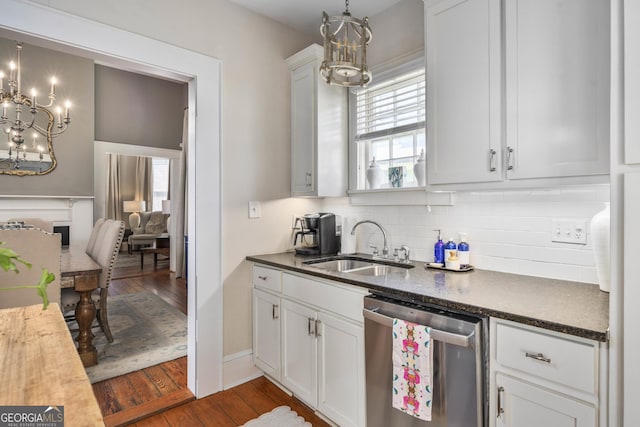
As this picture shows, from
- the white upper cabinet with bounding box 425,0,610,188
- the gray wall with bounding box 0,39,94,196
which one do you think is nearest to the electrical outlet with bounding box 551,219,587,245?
the white upper cabinet with bounding box 425,0,610,188

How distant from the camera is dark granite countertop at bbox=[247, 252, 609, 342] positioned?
113 centimetres

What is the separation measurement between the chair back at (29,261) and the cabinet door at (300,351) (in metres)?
1.34

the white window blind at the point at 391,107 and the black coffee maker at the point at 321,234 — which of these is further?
the black coffee maker at the point at 321,234

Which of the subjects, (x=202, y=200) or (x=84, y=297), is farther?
(x=84, y=297)

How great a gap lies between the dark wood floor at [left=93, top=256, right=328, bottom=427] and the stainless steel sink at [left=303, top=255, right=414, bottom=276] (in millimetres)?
906

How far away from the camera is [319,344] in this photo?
6.46ft

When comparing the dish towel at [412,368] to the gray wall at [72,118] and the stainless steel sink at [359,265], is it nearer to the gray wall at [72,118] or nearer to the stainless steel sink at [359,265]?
the stainless steel sink at [359,265]

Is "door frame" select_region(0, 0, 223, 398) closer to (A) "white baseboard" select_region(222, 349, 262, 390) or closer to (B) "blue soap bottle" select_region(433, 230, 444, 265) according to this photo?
(A) "white baseboard" select_region(222, 349, 262, 390)

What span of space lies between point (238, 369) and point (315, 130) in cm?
183

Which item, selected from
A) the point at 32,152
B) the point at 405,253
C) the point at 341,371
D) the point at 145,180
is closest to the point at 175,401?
the point at 341,371

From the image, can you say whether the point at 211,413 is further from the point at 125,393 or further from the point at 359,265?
the point at 359,265

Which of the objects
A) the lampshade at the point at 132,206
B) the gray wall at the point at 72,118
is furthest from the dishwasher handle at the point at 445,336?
the lampshade at the point at 132,206

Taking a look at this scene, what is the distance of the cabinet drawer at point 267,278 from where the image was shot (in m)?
2.30

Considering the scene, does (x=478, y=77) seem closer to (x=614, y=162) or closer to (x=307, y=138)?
(x=614, y=162)
